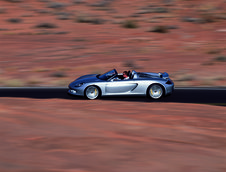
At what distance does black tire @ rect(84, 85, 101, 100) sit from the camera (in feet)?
49.5

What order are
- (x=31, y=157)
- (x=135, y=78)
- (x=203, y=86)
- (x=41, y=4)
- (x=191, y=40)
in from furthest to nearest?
1. (x=41, y=4)
2. (x=191, y=40)
3. (x=203, y=86)
4. (x=135, y=78)
5. (x=31, y=157)

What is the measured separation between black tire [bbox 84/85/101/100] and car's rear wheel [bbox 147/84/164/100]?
6.24 ft

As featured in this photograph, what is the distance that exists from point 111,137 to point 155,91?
6.44 m

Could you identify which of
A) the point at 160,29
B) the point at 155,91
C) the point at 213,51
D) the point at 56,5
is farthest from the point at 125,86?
the point at 56,5

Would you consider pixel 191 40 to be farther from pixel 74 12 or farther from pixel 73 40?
pixel 74 12

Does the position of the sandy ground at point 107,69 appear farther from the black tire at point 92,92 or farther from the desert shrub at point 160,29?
the black tire at point 92,92

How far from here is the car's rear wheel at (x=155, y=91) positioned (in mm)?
15139

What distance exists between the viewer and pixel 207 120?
430 inches

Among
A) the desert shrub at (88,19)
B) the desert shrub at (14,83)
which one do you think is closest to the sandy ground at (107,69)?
the desert shrub at (88,19)

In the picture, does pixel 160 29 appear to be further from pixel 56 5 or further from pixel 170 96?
pixel 170 96

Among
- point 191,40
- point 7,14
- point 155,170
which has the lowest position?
point 155,170

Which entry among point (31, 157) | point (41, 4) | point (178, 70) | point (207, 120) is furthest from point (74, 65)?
point (41, 4)

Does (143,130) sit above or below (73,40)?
below

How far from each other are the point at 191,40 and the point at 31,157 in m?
24.7
